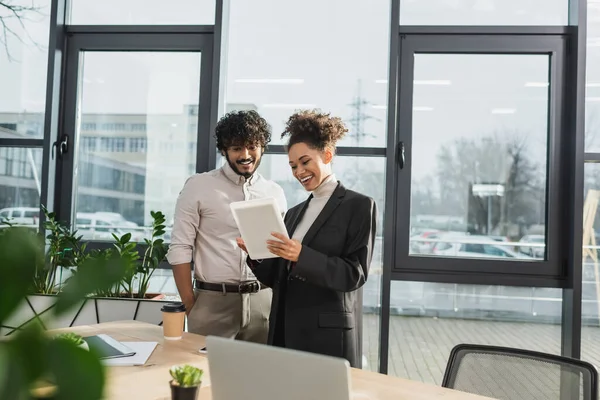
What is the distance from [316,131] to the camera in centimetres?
219

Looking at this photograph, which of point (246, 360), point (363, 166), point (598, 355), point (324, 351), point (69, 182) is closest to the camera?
point (246, 360)

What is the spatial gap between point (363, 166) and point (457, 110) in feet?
2.11

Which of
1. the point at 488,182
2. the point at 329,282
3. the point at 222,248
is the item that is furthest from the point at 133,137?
the point at 488,182

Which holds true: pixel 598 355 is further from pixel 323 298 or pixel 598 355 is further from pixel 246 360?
pixel 246 360

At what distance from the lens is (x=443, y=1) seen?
3.20 m

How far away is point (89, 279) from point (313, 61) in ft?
10.7

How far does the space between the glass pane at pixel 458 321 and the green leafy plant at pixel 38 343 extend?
3105 millimetres

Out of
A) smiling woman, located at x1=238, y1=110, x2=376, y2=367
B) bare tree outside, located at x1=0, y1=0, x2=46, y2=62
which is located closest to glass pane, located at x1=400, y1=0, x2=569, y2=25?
smiling woman, located at x1=238, y1=110, x2=376, y2=367

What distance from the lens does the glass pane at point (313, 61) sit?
3.25 metres

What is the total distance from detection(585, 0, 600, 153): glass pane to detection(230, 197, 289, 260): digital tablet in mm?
2066

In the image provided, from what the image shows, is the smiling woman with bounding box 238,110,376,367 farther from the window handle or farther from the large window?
the large window

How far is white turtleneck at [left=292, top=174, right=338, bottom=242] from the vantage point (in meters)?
2.18

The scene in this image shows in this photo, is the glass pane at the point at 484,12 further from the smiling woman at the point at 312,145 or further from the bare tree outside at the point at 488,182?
the smiling woman at the point at 312,145

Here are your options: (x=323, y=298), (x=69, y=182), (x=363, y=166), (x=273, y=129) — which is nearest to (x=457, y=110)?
(x=363, y=166)
